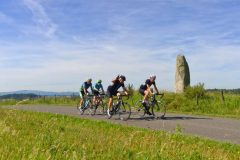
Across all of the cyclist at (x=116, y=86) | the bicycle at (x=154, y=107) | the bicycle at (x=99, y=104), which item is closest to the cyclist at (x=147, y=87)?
the bicycle at (x=154, y=107)

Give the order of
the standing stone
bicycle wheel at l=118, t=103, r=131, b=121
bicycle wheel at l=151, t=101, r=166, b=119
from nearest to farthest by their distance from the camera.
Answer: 1. bicycle wheel at l=118, t=103, r=131, b=121
2. bicycle wheel at l=151, t=101, r=166, b=119
3. the standing stone

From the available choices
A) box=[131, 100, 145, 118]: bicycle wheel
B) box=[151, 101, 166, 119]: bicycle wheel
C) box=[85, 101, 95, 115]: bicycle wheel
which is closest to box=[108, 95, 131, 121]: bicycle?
box=[131, 100, 145, 118]: bicycle wheel

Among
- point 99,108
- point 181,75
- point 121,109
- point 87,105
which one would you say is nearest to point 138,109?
point 121,109

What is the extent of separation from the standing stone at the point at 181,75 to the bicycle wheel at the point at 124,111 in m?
16.2

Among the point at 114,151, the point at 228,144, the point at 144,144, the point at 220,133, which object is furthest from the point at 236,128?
the point at 114,151

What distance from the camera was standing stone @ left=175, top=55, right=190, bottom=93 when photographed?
37188mm

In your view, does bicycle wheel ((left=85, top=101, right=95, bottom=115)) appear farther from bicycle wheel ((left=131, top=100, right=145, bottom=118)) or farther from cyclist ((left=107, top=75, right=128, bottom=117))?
cyclist ((left=107, top=75, right=128, bottom=117))

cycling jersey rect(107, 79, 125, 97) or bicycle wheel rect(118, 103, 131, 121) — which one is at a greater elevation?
cycling jersey rect(107, 79, 125, 97)

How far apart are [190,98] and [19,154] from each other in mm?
26256

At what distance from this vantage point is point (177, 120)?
20.5m

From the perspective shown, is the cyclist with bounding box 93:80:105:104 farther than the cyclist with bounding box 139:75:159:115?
Yes

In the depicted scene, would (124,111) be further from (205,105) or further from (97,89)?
(205,105)

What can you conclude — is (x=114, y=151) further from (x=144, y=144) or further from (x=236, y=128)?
(x=236, y=128)

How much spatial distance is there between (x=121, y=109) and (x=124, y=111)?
0.60ft
